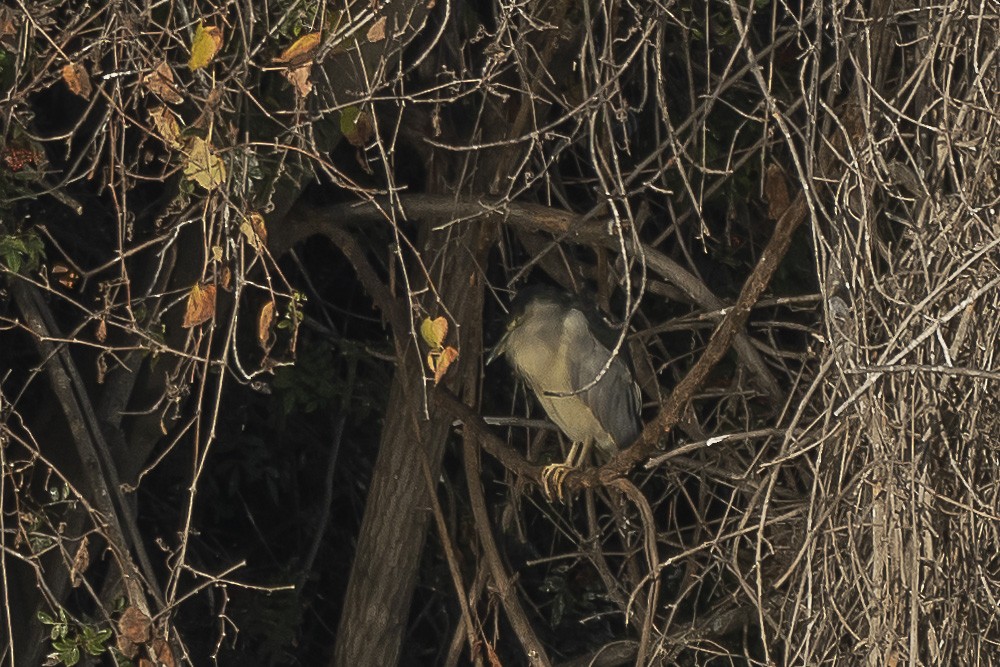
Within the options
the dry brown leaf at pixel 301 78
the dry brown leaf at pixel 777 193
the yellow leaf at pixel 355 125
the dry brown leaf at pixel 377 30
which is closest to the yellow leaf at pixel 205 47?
the dry brown leaf at pixel 301 78

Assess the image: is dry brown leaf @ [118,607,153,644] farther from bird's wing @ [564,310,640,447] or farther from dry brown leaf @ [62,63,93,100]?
bird's wing @ [564,310,640,447]

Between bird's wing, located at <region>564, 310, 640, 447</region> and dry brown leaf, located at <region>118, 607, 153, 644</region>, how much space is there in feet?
5.58

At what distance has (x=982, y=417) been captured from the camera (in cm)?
233

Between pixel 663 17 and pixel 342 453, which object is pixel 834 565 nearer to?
pixel 663 17

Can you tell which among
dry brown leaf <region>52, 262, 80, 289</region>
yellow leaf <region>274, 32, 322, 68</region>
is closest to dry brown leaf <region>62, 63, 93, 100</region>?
yellow leaf <region>274, 32, 322, 68</region>

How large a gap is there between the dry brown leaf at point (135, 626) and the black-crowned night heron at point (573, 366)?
146cm

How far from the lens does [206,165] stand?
2357mm

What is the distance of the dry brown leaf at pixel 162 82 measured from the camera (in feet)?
7.70

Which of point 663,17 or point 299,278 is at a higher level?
point 663,17

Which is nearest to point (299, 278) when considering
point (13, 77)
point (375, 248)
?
point (375, 248)

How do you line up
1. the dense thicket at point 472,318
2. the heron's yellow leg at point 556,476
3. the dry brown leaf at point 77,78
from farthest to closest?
1. the heron's yellow leg at point 556,476
2. the dry brown leaf at point 77,78
3. the dense thicket at point 472,318

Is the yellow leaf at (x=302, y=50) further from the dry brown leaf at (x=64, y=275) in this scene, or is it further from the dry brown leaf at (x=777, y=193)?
the dry brown leaf at (x=777, y=193)

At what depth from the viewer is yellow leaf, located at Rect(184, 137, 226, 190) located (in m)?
2.35

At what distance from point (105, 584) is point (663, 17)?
1.73m
